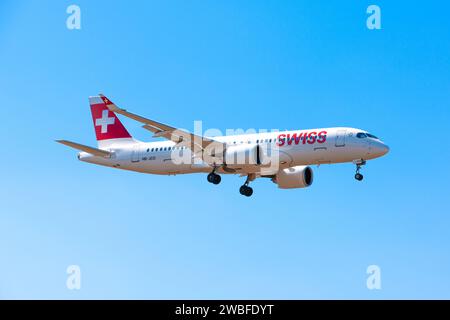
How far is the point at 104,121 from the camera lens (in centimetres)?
6675

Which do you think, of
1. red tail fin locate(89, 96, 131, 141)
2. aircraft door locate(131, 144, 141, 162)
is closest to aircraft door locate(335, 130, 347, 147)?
aircraft door locate(131, 144, 141, 162)

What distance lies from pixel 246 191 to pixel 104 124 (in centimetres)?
1386

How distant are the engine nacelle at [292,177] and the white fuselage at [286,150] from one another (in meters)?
3.98

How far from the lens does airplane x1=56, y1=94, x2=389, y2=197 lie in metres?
53.8

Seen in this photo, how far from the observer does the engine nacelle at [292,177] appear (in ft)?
200

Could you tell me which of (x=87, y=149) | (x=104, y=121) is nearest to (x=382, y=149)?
(x=87, y=149)

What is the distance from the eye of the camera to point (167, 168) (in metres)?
59.8

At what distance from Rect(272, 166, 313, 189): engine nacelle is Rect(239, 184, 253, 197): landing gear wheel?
2.69 metres

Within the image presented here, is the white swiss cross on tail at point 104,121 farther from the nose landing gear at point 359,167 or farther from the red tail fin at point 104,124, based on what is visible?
the nose landing gear at point 359,167

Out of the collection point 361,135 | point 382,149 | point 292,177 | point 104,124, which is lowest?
point 292,177

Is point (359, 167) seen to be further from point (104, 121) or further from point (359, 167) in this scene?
point (104, 121)
